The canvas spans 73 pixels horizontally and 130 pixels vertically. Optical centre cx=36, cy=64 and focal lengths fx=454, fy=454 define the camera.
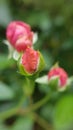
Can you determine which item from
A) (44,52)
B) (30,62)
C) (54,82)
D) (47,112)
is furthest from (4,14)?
(30,62)

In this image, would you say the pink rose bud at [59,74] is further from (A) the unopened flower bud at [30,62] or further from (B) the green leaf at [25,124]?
(B) the green leaf at [25,124]

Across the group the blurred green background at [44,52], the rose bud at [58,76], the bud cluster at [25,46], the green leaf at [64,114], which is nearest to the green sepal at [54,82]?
→ the rose bud at [58,76]

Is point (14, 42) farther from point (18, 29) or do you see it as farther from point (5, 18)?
point (5, 18)

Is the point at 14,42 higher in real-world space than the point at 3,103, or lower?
higher

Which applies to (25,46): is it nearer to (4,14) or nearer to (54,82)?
(54,82)

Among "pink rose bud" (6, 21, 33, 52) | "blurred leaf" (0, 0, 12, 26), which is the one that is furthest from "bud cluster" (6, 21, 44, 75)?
"blurred leaf" (0, 0, 12, 26)

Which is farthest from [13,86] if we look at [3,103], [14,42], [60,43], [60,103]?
[14,42]
